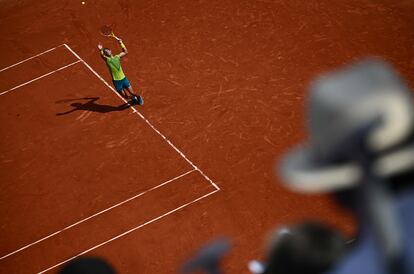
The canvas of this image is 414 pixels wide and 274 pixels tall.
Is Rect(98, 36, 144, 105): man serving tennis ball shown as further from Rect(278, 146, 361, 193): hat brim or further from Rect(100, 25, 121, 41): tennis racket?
Rect(278, 146, 361, 193): hat brim

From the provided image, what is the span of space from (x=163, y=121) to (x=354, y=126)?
12.3 metres

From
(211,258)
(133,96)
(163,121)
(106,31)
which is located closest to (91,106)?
(133,96)

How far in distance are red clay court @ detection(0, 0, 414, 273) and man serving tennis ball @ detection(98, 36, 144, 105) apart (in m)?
0.22

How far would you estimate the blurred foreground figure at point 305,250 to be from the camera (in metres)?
2.64

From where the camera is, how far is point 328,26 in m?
16.3

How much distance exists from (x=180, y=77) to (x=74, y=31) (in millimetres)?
3846

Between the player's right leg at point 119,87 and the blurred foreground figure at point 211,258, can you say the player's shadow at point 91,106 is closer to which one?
the player's right leg at point 119,87

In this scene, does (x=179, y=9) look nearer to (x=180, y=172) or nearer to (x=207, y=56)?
(x=207, y=56)

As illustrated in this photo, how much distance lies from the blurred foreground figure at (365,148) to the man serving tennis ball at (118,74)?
12589 millimetres

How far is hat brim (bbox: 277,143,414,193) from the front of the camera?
6.60 ft

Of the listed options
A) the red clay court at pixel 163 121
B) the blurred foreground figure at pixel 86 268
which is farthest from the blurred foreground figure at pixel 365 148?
the red clay court at pixel 163 121

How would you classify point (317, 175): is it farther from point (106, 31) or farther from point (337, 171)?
point (106, 31)

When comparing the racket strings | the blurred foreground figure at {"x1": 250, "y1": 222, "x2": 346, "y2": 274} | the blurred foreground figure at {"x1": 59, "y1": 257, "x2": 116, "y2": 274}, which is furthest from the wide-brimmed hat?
the racket strings

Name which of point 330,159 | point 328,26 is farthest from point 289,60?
point 330,159
